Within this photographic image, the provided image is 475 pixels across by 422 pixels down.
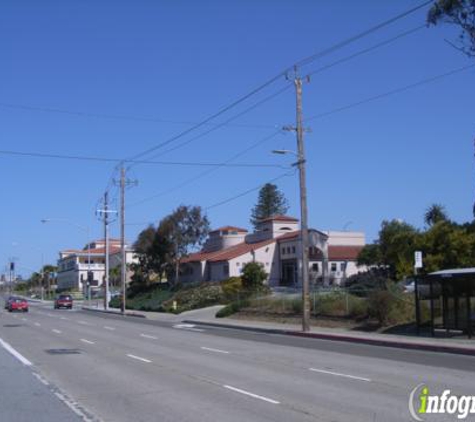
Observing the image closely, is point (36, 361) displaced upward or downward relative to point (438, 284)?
downward

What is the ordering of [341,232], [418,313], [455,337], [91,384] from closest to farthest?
[91,384] < [455,337] < [418,313] < [341,232]

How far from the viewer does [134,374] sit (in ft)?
51.3

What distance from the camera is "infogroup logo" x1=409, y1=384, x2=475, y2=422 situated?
33.8 ft

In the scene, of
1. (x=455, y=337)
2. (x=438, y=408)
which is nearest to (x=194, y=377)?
(x=438, y=408)

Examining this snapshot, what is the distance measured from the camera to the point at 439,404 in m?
11.2

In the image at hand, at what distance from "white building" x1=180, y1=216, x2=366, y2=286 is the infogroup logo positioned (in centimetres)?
5971

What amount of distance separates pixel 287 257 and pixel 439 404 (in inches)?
2582

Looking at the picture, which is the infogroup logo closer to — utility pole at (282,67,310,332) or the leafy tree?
utility pole at (282,67,310,332)

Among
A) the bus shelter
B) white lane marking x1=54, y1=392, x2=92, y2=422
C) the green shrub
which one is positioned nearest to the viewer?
white lane marking x1=54, y1=392, x2=92, y2=422

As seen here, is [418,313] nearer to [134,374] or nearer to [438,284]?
[438,284]

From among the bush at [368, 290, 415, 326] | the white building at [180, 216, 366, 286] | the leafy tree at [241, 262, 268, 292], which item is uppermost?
the white building at [180, 216, 366, 286]

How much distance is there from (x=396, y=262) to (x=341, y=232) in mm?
25598

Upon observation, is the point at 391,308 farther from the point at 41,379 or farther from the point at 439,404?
the point at 439,404

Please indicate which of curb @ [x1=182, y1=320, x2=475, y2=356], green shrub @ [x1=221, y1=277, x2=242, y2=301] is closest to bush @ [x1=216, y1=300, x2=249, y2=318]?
green shrub @ [x1=221, y1=277, x2=242, y2=301]
